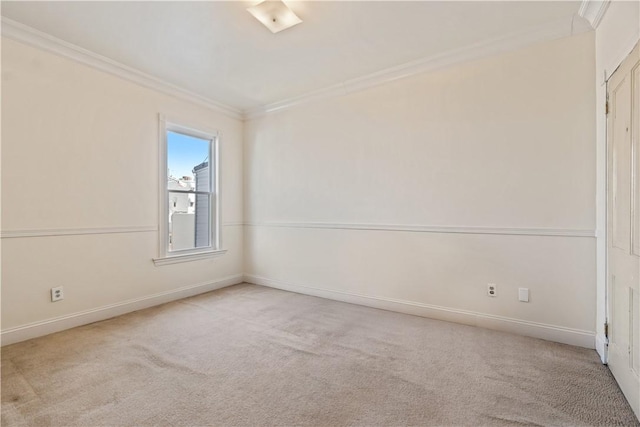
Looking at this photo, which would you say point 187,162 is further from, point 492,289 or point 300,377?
point 492,289

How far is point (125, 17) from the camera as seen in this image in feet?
7.89

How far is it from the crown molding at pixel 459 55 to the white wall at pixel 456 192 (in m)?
0.07

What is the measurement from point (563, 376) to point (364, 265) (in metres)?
1.96

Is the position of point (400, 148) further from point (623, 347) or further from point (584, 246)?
point (623, 347)

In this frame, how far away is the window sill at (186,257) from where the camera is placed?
3.61 m

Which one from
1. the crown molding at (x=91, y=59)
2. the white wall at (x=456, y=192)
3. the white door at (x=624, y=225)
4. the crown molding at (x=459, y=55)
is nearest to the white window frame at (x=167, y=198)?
the crown molding at (x=91, y=59)

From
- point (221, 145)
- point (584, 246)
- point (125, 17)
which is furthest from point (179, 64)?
point (584, 246)

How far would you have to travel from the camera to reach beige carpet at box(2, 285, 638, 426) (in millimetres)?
1646

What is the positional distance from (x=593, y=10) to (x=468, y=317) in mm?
2654

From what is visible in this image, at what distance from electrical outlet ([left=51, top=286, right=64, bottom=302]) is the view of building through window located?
45.9 inches

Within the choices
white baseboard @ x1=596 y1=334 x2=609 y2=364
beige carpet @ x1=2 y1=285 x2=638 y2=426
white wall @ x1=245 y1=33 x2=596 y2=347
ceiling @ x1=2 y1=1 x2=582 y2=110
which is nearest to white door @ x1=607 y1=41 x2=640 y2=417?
white baseboard @ x1=596 y1=334 x2=609 y2=364

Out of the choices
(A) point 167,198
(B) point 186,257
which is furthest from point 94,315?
(A) point 167,198

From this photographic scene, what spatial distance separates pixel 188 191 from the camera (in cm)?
402

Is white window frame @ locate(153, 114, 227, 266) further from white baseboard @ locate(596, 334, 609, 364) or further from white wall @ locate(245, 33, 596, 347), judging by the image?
white baseboard @ locate(596, 334, 609, 364)
